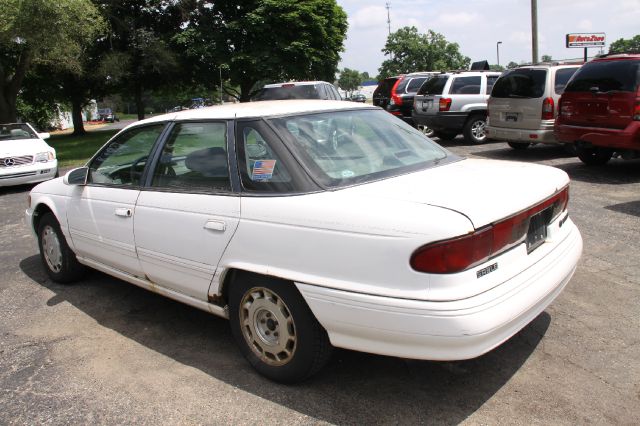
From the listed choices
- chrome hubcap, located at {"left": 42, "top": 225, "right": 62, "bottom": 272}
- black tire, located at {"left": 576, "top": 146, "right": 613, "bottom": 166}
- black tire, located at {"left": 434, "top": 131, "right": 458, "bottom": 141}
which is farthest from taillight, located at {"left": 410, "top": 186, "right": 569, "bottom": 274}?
black tire, located at {"left": 434, "top": 131, "right": 458, "bottom": 141}

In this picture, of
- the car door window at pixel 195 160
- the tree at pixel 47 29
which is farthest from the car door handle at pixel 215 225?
the tree at pixel 47 29

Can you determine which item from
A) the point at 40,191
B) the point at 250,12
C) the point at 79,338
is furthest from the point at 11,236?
the point at 250,12

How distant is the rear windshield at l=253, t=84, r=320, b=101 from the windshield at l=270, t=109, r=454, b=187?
10.2m

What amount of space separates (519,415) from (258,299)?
1522mm

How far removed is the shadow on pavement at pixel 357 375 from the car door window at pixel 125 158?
112cm

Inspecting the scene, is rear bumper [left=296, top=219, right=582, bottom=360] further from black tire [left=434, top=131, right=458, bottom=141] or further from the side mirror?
black tire [left=434, top=131, right=458, bottom=141]

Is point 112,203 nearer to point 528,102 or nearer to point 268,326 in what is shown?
point 268,326

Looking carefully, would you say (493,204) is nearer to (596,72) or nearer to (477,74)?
(596,72)

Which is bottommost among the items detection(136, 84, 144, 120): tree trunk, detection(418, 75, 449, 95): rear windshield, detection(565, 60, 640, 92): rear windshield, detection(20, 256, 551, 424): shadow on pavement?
detection(20, 256, 551, 424): shadow on pavement

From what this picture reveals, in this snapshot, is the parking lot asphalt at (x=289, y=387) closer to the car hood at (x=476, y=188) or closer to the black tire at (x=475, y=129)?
the car hood at (x=476, y=188)

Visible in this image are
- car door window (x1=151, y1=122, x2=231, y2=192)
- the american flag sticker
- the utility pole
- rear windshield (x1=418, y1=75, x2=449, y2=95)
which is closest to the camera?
the american flag sticker

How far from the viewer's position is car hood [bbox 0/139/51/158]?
11.3 metres

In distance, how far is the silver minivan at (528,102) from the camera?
418 inches

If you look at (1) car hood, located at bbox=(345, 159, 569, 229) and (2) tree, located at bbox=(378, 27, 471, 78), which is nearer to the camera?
(1) car hood, located at bbox=(345, 159, 569, 229)
